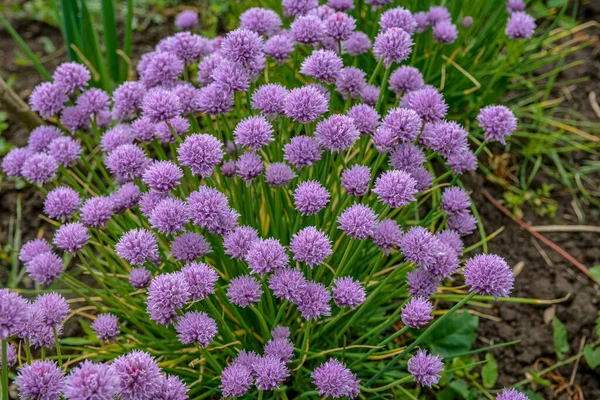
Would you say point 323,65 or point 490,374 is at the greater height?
point 323,65

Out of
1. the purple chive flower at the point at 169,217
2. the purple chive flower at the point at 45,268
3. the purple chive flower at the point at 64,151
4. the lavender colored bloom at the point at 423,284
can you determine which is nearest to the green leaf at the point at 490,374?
the lavender colored bloom at the point at 423,284

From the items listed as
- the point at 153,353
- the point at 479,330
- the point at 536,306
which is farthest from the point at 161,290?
the point at 536,306

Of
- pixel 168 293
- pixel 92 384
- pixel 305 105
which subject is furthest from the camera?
pixel 305 105

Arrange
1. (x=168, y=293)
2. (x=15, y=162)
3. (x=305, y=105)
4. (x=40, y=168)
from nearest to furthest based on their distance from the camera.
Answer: (x=168, y=293) → (x=305, y=105) → (x=40, y=168) → (x=15, y=162)

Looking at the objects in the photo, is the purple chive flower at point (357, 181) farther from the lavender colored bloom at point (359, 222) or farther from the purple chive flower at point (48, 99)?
the purple chive flower at point (48, 99)

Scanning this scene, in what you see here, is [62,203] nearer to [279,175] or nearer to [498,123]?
[279,175]

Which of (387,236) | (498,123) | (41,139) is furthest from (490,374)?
(41,139)
